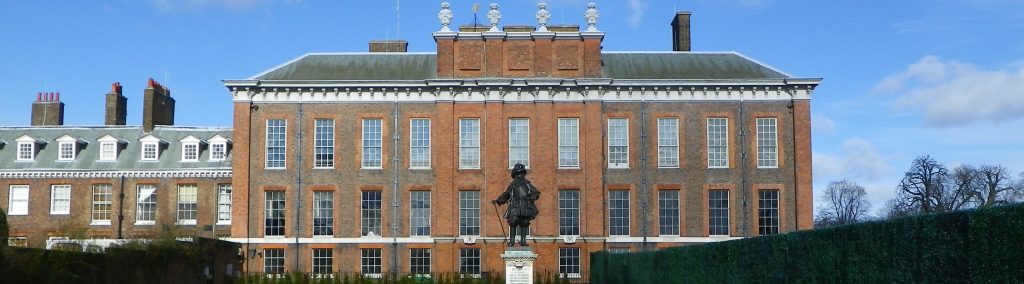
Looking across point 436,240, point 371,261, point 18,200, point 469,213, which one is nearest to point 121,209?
point 18,200

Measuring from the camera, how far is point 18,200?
1797 inches

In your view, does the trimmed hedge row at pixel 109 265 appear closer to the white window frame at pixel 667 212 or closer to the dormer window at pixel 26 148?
the white window frame at pixel 667 212

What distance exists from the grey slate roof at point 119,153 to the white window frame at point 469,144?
10.4 m

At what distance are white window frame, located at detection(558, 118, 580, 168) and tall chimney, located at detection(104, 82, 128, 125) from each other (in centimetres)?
2082

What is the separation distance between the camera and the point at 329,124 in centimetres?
4147

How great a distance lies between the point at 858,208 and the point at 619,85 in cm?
6317

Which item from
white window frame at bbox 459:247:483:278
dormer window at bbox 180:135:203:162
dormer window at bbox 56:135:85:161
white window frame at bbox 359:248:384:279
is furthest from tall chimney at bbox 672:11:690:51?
dormer window at bbox 56:135:85:161

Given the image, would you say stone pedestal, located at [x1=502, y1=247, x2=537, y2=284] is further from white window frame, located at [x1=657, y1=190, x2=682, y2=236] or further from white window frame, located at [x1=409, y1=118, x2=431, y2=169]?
white window frame, located at [x1=657, y1=190, x2=682, y2=236]

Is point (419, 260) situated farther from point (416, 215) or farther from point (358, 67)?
point (358, 67)

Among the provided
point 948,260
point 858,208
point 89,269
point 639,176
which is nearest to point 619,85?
point 639,176

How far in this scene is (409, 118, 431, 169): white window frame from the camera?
4131 centimetres

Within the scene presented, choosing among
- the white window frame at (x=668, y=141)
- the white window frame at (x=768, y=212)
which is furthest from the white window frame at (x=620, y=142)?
the white window frame at (x=768, y=212)

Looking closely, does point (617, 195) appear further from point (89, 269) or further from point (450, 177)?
point (89, 269)

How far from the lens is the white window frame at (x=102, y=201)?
45.2 m
